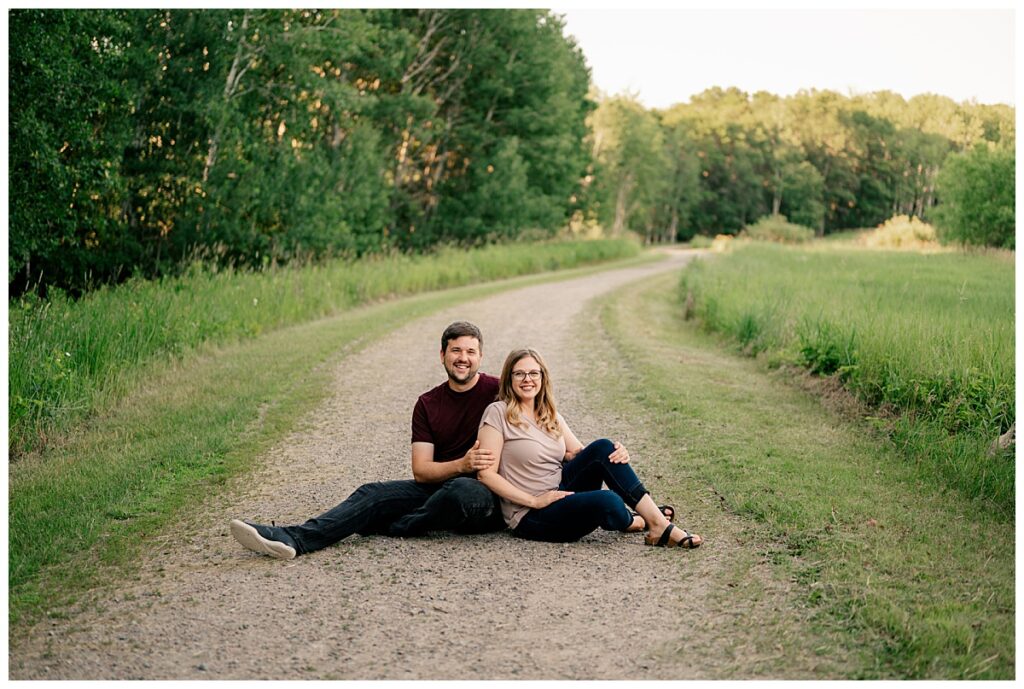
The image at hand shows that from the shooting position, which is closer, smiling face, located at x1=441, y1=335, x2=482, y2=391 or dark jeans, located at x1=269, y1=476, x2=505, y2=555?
dark jeans, located at x1=269, y1=476, x2=505, y2=555

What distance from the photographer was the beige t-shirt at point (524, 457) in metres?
6.09

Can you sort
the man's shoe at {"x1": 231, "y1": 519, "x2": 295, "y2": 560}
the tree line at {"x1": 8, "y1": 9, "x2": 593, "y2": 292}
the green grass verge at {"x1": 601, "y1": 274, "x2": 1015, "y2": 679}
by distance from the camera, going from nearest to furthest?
the green grass verge at {"x1": 601, "y1": 274, "x2": 1015, "y2": 679}, the man's shoe at {"x1": 231, "y1": 519, "x2": 295, "y2": 560}, the tree line at {"x1": 8, "y1": 9, "x2": 593, "y2": 292}

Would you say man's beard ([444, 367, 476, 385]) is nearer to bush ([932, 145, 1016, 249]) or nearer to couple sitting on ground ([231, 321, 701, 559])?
couple sitting on ground ([231, 321, 701, 559])

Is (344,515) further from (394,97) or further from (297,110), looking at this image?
(394,97)

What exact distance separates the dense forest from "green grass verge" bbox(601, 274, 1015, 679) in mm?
9259

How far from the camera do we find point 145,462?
793 centimetres

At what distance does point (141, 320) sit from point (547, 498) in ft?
28.6

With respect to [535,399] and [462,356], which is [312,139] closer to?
[462,356]

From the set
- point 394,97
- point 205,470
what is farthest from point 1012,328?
point 394,97

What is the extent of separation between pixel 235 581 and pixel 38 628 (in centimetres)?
101

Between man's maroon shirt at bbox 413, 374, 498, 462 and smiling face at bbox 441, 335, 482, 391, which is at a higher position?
smiling face at bbox 441, 335, 482, 391

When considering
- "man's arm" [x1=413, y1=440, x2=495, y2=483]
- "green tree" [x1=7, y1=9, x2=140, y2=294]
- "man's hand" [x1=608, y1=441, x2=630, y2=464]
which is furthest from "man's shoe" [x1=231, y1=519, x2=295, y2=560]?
"green tree" [x1=7, y1=9, x2=140, y2=294]

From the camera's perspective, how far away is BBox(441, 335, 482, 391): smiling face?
613cm

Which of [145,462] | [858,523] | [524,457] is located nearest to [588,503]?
[524,457]
